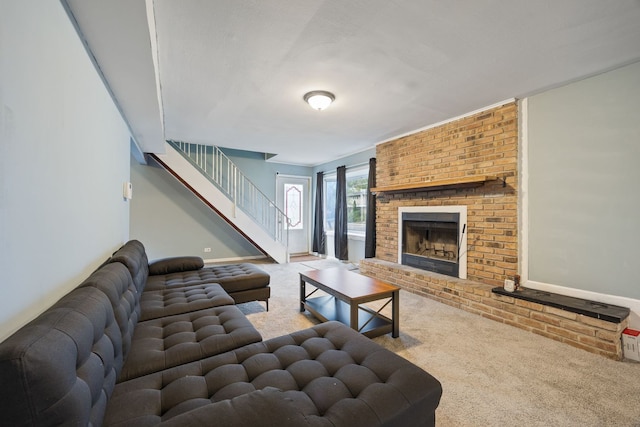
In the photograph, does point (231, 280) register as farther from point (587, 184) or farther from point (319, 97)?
point (587, 184)

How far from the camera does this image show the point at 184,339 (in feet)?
5.10

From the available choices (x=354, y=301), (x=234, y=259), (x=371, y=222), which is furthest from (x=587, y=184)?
(x=234, y=259)

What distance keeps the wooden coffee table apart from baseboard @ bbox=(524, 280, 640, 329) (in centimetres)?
165

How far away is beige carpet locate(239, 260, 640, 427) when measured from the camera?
5.03 ft

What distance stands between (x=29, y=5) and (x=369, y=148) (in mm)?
4732

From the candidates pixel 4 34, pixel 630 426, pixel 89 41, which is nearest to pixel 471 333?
pixel 630 426

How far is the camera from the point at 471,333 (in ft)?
8.32

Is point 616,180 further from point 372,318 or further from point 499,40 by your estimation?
point 372,318

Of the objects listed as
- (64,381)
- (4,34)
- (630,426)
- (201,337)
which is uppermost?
(4,34)

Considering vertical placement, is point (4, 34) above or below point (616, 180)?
above

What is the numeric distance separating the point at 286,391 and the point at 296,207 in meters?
6.00

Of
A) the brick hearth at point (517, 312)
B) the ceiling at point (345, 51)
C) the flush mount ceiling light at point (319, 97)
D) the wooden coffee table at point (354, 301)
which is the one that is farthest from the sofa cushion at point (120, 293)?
the brick hearth at point (517, 312)

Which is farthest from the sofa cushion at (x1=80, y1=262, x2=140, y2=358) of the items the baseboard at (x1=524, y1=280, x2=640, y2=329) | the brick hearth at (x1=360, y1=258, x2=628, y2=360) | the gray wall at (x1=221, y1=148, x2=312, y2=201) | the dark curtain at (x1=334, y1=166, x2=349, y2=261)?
the gray wall at (x1=221, y1=148, x2=312, y2=201)

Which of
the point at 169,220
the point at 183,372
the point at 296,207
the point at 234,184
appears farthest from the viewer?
the point at 296,207
